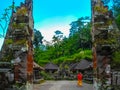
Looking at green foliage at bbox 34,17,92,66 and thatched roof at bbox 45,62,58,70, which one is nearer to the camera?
thatched roof at bbox 45,62,58,70

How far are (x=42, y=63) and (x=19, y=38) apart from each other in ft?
170

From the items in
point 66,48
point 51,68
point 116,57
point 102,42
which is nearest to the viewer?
point 116,57

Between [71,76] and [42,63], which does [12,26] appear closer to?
[71,76]

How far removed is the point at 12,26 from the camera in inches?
523

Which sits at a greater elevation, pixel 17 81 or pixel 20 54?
pixel 20 54

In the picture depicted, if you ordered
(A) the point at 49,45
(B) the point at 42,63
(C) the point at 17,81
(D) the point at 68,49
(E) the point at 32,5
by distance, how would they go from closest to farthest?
(C) the point at 17,81 → (E) the point at 32,5 → (B) the point at 42,63 → (D) the point at 68,49 → (A) the point at 49,45

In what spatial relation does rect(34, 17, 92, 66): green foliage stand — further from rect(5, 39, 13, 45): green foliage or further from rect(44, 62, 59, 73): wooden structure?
rect(5, 39, 13, 45): green foliage

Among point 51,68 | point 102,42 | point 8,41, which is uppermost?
point 51,68

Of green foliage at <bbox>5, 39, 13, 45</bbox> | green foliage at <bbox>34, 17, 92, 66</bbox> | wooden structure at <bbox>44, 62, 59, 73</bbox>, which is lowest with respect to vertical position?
green foliage at <bbox>5, 39, 13, 45</bbox>

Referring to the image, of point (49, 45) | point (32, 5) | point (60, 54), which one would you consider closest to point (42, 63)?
point (60, 54)

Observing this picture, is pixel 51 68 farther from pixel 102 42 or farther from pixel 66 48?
pixel 102 42

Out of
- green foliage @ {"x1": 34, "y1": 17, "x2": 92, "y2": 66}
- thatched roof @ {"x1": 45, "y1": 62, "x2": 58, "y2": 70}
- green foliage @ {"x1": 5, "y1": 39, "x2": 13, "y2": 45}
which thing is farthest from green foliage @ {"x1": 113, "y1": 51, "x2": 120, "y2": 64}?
green foliage @ {"x1": 34, "y1": 17, "x2": 92, "y2": 66}

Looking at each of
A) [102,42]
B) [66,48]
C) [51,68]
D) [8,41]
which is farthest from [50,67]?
[102,42]

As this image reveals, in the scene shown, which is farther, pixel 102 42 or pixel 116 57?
pixel 102 42
